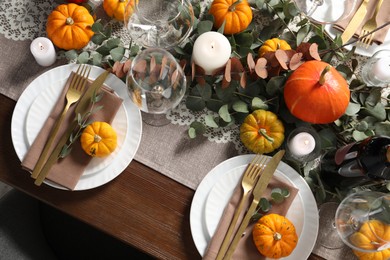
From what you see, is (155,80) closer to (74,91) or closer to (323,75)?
(74,91)

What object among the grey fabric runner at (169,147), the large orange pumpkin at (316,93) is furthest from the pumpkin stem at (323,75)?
the grey fabric runner at (169,147)

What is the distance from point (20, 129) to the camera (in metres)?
0.93

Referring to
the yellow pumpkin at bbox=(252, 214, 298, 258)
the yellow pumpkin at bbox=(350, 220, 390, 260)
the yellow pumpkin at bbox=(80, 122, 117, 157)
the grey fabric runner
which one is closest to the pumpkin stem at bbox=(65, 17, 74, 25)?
the grey fabric runner

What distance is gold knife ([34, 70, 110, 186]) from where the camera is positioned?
898mm

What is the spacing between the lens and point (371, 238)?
2.86ft

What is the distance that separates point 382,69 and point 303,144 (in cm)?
23

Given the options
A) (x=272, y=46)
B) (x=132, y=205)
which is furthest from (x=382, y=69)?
(x=132, y=205)

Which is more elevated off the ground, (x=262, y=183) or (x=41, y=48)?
(x=41, y=48)

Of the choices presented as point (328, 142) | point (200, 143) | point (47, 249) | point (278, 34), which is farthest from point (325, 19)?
point (47, 249)

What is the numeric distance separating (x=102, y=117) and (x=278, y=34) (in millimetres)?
411

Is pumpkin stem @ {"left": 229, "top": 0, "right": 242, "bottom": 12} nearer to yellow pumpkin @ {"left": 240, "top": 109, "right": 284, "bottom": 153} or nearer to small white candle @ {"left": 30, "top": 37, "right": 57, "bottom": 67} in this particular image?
yellow pumpkin @ {"left": 240, "top": 109, "right": 284, "bottom": 153}

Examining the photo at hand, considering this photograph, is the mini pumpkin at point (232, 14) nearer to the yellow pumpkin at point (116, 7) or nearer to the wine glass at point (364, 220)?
the yellow pumpkin at point (116, 7)

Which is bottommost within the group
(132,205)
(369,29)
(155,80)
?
(132,205)

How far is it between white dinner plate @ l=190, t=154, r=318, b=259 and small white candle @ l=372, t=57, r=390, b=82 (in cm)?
27
